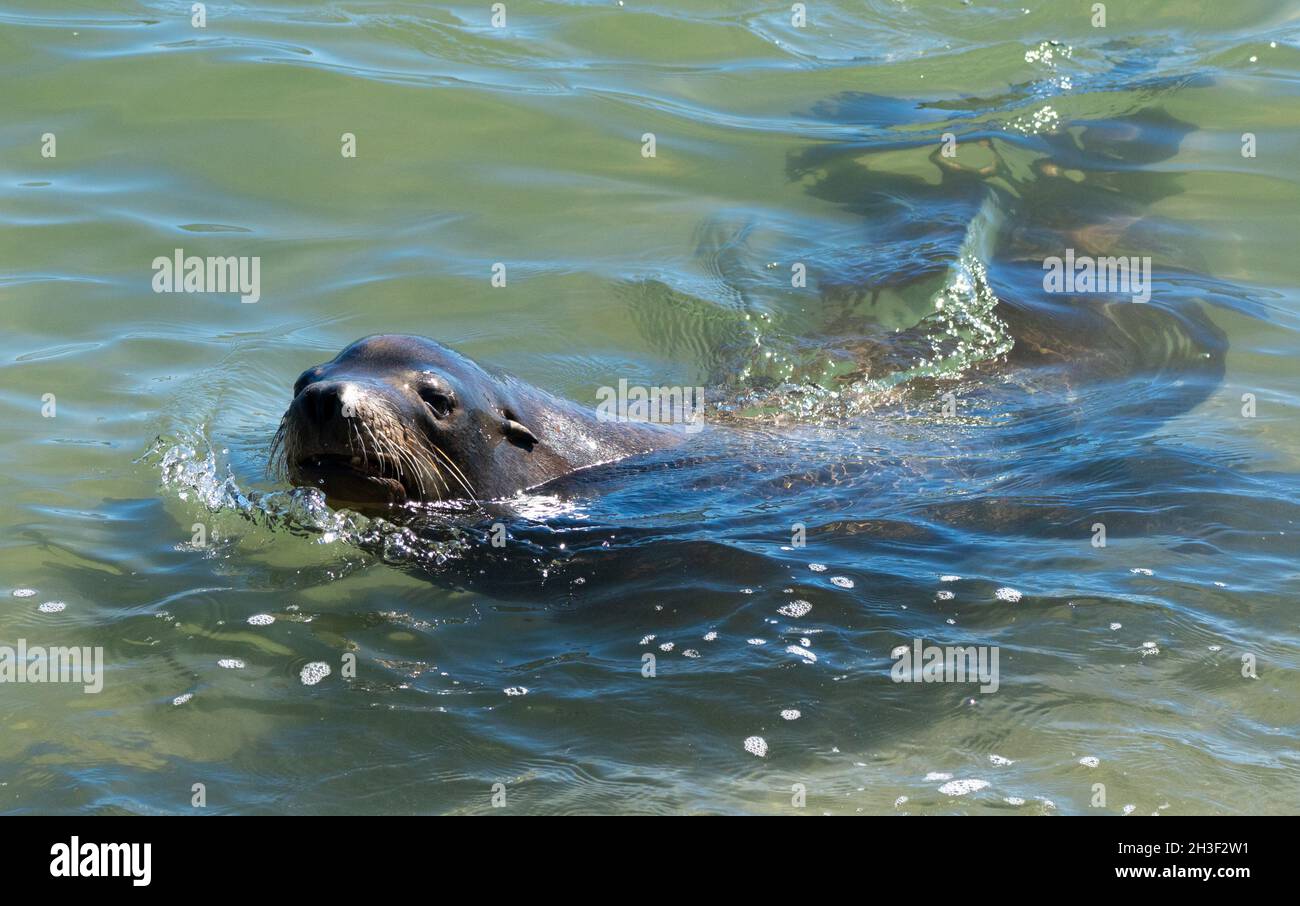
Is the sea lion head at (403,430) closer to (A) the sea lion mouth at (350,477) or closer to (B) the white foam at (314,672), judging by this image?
(A) the sea lion mouth at (350,477)

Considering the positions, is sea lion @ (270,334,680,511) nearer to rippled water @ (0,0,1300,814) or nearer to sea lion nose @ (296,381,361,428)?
sea lion nose @ (296,381,361,428)

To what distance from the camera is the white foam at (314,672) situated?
5.09 meters

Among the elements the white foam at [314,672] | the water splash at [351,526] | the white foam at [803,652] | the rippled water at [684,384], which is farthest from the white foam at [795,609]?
the white foam at [314,672]

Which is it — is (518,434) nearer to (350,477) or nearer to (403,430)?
(403,430)

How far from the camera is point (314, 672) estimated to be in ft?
16.9

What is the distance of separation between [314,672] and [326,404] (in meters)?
0.96

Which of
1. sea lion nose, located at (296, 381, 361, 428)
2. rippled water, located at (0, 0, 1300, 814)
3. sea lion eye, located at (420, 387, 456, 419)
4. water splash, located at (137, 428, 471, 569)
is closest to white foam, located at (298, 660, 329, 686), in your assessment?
rippled water, located at (0, 0, 1300, 814)

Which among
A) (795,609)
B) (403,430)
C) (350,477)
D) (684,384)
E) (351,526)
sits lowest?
(795,609)

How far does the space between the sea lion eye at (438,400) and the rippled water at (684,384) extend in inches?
15.8

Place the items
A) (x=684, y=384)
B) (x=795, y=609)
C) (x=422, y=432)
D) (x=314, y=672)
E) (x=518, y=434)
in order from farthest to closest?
(x=684, y=384), (x=518, y=434), (x=422, y=432), (x=795, y=609), (x=314, y=672)

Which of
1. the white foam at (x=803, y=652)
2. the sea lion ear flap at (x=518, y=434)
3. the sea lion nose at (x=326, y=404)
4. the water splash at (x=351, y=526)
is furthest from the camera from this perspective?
the sea lion ear flap at (x=518, y=434)

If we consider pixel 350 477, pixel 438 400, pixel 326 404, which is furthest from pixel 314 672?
pixel 438 400
